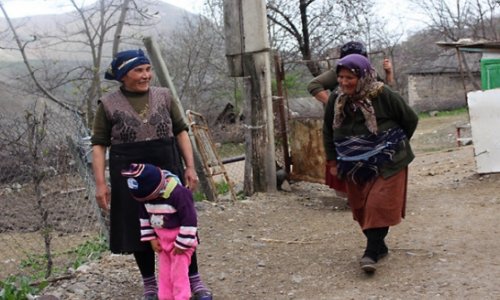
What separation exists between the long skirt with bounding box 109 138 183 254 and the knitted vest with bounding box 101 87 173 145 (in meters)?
0.04

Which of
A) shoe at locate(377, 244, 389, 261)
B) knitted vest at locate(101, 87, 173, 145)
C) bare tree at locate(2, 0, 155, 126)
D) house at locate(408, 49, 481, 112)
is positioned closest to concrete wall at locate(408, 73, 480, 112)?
house at locate(408, 49, 481, 112)


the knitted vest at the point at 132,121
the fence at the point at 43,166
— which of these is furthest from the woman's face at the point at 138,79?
the fence at the point at 43,166

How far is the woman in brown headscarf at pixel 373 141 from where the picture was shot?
13.3 feet

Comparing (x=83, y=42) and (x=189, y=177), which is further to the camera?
(x=83, y=42)

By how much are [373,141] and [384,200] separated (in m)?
0.38

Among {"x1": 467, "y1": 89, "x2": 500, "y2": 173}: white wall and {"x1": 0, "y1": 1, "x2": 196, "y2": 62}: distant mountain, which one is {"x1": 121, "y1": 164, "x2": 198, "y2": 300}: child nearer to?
{"x1": 467, "y1": 89, "x2": 500, "y2": 173}: white wall

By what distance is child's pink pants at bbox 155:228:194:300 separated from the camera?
3488 mm

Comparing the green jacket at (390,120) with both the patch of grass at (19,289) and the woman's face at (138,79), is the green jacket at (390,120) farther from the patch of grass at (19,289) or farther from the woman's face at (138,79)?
the patch of grass at (19,289)

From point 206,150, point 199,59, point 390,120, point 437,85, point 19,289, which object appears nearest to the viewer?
point 19,289

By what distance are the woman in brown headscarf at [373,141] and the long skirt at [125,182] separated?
3.77 feet

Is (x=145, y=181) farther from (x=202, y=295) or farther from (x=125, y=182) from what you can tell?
(x=202, y=295)

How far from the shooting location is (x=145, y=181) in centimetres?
334

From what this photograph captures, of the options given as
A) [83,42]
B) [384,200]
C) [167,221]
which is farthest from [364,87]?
[83,42]

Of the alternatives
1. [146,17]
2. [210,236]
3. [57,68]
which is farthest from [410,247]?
[57,68]
